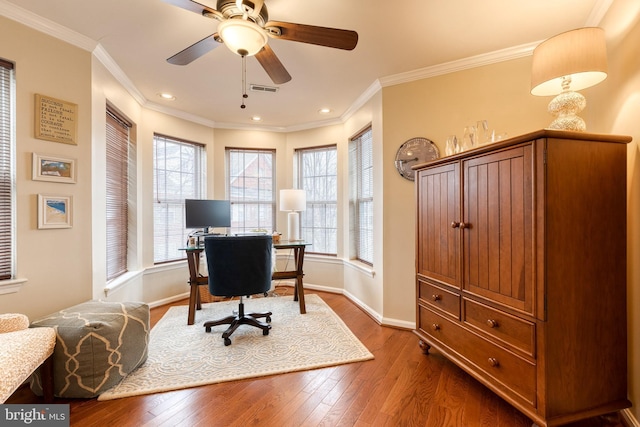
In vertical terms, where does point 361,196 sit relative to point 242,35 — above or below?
below

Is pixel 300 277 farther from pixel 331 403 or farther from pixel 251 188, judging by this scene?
pixel 251 188

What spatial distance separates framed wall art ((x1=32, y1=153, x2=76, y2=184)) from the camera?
2.04 metres

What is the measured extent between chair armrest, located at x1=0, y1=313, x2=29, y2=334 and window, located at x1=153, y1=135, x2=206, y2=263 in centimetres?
192

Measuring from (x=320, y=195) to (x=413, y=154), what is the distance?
185cm

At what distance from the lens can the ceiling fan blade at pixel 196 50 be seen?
5.58 ft

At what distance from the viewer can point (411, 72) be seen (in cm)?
276

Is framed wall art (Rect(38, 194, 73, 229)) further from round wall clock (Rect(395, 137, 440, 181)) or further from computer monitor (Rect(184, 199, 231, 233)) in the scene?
round wall clock (Rect(395, 137, 440, 181))

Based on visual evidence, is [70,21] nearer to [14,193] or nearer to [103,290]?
[14,193]

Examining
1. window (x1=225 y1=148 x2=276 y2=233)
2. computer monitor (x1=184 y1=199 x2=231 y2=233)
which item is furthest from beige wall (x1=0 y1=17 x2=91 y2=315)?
window (x1=225 y1=148 x2=276 y2=233)

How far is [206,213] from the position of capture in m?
3.54

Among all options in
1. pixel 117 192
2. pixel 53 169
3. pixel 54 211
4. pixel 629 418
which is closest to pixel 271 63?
pixel 53 169

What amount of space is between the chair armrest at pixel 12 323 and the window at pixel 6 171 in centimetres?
45

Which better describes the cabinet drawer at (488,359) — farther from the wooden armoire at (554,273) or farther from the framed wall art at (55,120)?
the framed wall art at (55,120)

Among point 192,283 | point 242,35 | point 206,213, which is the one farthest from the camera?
point 206,213
